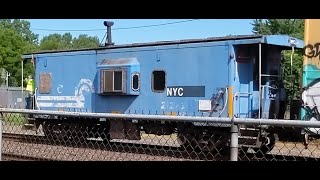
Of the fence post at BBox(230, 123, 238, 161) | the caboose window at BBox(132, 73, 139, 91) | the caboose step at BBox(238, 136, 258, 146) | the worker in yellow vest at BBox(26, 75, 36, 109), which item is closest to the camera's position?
the fence post at BBox(230, 123, 238, 161)

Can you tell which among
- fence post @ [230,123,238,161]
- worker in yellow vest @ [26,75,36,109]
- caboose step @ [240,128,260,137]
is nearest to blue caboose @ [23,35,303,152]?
caboose step @ [240,128,260,137]

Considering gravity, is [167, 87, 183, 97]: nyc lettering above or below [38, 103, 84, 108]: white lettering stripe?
above

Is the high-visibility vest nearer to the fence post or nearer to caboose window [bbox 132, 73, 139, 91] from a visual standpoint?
caboose window [bbox 132, 73, 139, 91]

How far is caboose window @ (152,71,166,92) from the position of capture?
12328mm

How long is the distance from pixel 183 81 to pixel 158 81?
0.87 m

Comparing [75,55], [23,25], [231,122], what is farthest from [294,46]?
[23,25]

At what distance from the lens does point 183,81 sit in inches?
468

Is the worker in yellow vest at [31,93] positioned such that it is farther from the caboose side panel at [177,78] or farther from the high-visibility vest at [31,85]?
the caboose side panel at [177,78]

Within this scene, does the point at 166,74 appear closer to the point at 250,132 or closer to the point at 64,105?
the point at 250,132

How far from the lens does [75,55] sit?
47.4 feet
